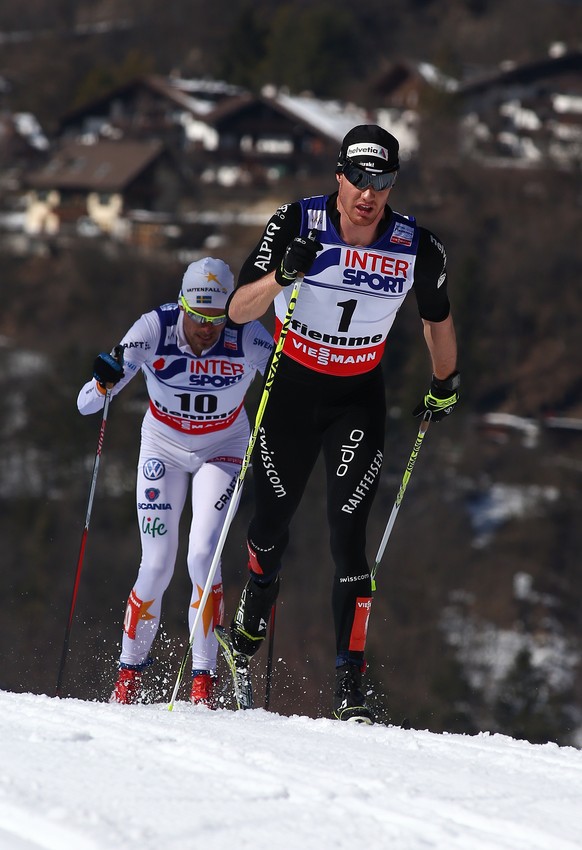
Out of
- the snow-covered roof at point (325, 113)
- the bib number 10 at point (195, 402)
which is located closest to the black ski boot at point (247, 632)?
the bib number 10 at point (195, 402)

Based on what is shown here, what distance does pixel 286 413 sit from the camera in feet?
17.5

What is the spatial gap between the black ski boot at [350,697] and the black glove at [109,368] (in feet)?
5.18

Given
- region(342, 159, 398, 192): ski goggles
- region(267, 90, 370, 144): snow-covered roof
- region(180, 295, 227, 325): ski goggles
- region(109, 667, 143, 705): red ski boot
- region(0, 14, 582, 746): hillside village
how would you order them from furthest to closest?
region(267, 90, 370, 144): snow-covered roof < region(0, 14, 582, 746): hillside village < region(109, 667, 143, 705): red ski boot < region(180, 295, 227, 325): ski goggles < region(342, 159, 398, 192): ski goggles

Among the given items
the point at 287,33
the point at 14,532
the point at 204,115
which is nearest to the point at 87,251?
the point at 204,115

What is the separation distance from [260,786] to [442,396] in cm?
240

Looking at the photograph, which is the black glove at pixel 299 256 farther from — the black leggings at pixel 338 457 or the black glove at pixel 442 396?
the black glove at pixel 442 396

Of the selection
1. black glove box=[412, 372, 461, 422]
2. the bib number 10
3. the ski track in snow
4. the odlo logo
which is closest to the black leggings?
the odlo logo

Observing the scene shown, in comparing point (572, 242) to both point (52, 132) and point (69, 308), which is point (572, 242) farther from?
point (52, 132)

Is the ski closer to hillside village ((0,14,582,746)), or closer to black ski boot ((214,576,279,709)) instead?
black ski boot ((214,576,279,709))

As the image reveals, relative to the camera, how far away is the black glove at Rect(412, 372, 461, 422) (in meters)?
5.62

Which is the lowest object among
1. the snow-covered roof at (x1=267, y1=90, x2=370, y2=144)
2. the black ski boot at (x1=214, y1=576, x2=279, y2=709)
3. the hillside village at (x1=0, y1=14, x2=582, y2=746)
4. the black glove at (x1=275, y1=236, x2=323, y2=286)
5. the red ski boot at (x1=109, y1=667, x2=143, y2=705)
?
the red ski boot at (x1=109, y1=667, x2=143, y2=705)

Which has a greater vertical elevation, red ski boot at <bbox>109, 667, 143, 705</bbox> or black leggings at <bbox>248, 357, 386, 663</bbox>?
black leggings at <bbox>248, 357, 386, 663</bbox>

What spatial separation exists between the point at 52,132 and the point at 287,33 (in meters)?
17.4

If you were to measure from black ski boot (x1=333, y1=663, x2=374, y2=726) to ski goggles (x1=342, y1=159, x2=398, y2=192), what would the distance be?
1828 mm
